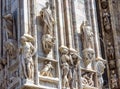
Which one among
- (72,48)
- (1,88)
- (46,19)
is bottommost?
(1,88)

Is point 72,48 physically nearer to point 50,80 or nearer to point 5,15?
point 50,80

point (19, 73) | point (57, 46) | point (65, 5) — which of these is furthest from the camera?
point (65, 5)

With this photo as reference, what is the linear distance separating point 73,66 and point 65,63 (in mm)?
338

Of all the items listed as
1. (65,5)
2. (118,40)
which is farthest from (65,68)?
(118,40)

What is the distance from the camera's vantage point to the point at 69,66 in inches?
552

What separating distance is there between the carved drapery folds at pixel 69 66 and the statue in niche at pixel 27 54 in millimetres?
1088

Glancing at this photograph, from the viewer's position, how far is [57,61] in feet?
45.4

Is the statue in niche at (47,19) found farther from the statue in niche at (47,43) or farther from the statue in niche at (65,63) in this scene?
the statue in niche at (65,63)

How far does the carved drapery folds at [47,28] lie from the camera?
13773 millimetres

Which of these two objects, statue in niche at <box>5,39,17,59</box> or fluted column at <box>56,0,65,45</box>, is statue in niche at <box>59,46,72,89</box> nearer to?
fluted column at <box>56,0,65,45</box>

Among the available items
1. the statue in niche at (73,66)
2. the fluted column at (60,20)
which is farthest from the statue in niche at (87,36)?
the fluted column at (60,20)

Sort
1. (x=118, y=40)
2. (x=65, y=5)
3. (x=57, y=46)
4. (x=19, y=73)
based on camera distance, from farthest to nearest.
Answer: (x=118, y=40) → (x=65, y=5) → (x=57, y=46) → (x=19, y=73)

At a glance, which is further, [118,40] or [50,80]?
[118,40]

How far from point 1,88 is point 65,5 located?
3.44 m
